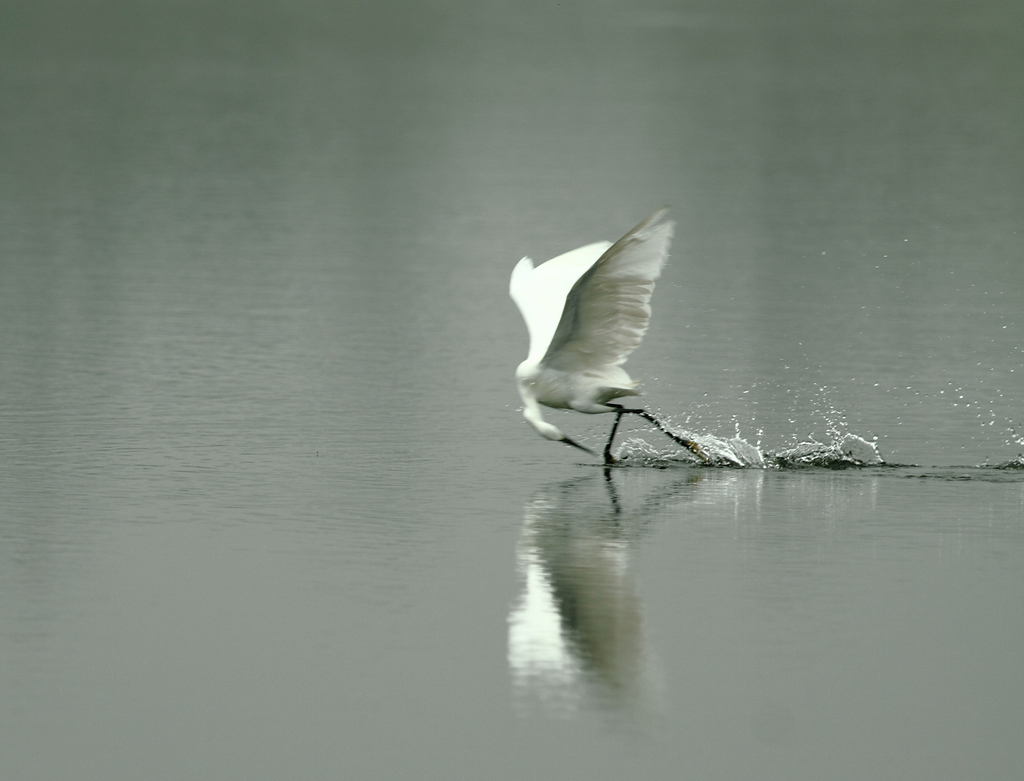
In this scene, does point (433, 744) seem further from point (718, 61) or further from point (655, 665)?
point (718, 61)

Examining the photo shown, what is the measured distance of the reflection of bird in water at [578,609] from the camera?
8258 mm

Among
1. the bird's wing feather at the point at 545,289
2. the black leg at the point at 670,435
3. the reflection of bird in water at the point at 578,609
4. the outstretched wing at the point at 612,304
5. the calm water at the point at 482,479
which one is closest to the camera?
the calm water at the point at 482,479

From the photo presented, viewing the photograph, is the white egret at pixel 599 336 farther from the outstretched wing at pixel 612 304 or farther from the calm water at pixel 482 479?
the calm water at pixel 482 479

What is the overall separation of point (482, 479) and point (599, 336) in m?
1.20

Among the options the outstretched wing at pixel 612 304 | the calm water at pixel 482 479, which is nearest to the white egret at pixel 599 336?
the outstretched wing at pixel 612 304

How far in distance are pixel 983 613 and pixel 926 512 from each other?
88.6 inches

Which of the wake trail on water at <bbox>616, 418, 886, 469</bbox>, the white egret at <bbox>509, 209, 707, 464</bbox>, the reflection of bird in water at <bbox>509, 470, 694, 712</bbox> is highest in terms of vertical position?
the white egret at <bbox>509, 209, 707, 464</bbox>

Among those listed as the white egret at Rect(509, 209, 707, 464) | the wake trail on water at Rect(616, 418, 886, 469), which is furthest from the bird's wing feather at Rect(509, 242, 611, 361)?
the wake trail on water at Rect(616, 418, 886, 469)

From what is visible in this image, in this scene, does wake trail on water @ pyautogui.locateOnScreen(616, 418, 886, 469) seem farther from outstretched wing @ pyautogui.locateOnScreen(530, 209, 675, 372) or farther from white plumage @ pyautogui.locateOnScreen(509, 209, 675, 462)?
outstretched wing @ pyautogui.locateOnScreen(530, 209, 675, 372)

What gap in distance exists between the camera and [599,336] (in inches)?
515

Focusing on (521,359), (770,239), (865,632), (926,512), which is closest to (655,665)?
(865,632)

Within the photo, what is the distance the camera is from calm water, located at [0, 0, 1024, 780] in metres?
7.89

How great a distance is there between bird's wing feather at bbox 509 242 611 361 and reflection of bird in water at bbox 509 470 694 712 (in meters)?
2.24

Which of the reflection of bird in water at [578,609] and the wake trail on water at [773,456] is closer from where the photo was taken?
the reflection of bird in water at [578,609]
